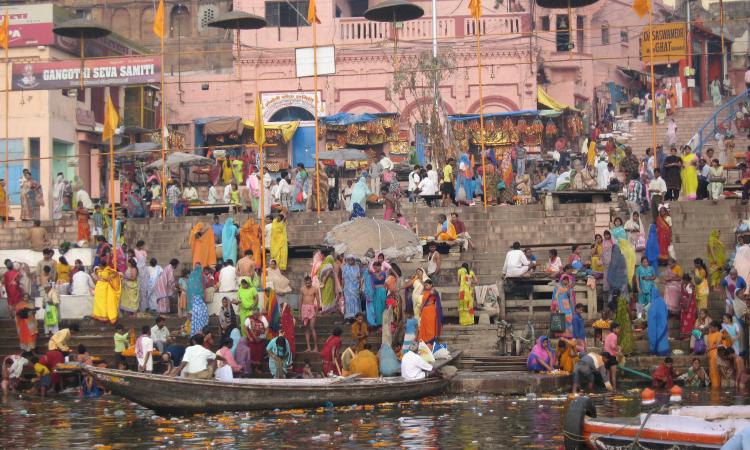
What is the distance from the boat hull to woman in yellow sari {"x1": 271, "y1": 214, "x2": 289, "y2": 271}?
21.8 ft

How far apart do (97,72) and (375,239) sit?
8.32 m

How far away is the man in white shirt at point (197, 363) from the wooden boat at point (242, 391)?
0.67 metres

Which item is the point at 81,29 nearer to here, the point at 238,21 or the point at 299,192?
the point at 238,21

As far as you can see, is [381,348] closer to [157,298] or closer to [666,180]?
[157,298]

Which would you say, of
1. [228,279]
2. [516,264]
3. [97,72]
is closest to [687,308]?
[516,264]

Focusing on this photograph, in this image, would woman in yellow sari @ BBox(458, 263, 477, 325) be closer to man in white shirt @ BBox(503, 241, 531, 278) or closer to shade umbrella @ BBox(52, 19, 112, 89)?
man in white shirt @ BBox(503, 241, 531, 278)

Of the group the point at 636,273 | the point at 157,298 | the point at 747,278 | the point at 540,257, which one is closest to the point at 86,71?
the point at 157,298

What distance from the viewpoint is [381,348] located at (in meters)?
20.4

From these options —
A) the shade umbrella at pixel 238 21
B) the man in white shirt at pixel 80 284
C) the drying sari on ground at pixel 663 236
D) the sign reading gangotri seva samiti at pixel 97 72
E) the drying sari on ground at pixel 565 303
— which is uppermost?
the shade umbrella at pixel 238 21

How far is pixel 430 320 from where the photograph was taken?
2116cm

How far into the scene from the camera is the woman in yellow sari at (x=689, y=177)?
2695cm

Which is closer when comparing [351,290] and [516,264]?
[351,290]

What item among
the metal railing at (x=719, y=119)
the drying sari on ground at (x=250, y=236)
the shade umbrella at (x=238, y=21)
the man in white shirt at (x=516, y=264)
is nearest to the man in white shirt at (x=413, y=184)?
the drying sari on ground at (x=250, y=236)

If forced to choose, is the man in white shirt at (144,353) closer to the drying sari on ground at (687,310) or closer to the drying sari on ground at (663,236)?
the drying sari on ground at (687,310)
